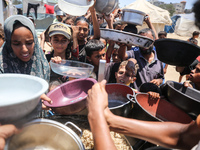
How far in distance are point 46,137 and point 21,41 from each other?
2.80 ft

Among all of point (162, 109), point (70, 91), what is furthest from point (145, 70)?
point (70, 91)

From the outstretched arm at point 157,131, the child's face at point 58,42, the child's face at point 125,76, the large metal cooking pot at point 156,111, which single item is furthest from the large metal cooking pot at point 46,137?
the child's face at point 58,42

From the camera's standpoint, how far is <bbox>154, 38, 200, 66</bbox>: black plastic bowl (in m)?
1.50

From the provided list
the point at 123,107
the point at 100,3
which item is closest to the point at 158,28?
the point at 100,3

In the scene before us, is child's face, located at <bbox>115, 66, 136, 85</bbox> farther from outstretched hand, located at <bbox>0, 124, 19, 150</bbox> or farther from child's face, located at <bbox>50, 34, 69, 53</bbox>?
outstretched hand, located at <bbox>0, 124, 19, 150</bbox>

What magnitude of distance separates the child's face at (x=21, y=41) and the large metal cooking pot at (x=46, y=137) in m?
0.73

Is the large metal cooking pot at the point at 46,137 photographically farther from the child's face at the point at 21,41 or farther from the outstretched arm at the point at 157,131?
the child's face at the point at 21,41

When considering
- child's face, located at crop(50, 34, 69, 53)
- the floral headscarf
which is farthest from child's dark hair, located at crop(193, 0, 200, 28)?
child's face, located at crop(50, 34, 69, 53)

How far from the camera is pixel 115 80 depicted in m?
2.14

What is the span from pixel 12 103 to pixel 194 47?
5.49 ft

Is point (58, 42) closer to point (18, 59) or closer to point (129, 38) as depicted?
point (18, 59)

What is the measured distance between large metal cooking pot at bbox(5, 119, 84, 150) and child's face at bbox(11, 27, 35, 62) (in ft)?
2.39

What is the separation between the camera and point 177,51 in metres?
1.58

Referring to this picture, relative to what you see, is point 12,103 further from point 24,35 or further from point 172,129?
point 172,129
